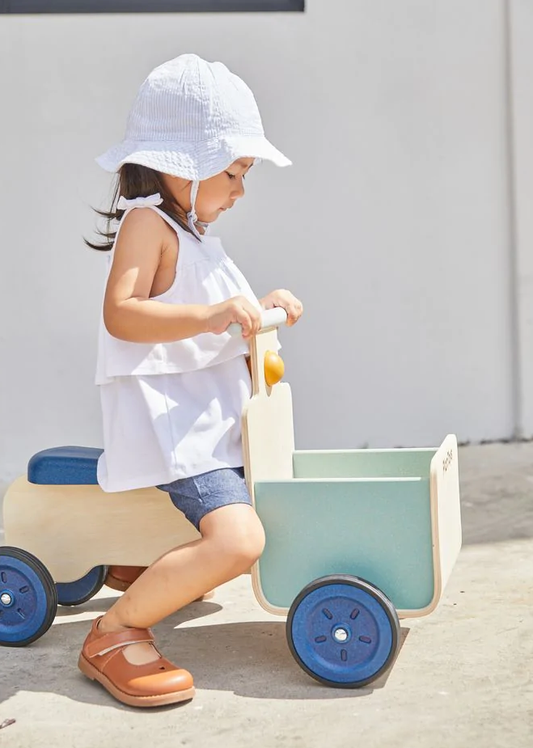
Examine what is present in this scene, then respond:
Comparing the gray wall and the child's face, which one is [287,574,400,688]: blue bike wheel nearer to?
the child's face

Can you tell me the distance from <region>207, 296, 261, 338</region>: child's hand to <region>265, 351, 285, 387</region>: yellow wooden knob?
15cm

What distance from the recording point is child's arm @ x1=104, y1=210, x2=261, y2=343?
6.88 feet

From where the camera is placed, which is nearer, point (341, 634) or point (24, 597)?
point (341, 634)

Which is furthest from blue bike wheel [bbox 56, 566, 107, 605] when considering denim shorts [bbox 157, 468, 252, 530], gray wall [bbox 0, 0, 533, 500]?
gray wall [bbox 0, 0, 533, 500]

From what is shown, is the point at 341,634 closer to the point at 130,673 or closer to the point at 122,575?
the point at 130,673

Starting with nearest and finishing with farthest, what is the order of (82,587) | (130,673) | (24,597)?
(130,673) → (24,597) → (82,587)

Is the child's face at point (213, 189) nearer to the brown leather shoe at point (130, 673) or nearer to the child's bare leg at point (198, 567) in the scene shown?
the child's bare leg at point (198, 567)

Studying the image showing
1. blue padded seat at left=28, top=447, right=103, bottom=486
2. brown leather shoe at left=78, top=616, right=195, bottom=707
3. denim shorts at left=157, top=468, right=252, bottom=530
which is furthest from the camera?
blue padded seat at left=28, top=447, right=103, bottom=486

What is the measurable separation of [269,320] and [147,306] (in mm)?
239

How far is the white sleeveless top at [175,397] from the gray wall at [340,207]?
1634 mm

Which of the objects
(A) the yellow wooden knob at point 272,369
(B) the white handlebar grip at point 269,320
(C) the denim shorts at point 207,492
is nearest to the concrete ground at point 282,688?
(C) the denim shorts at point 207,492

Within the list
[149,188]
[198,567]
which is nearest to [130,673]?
[198,567]

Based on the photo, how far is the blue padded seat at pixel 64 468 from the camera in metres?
2.37

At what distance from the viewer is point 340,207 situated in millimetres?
3939
